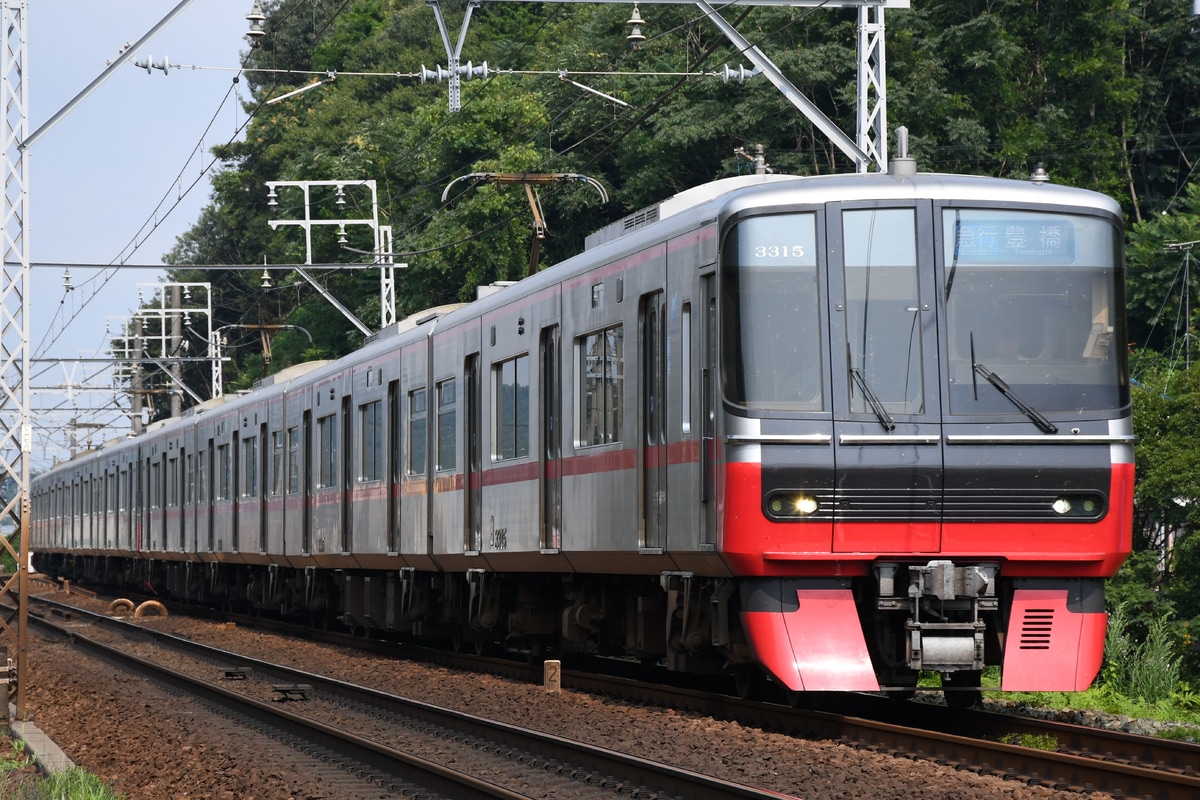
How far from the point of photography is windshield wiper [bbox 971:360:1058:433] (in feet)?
32.7

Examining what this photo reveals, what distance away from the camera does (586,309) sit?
42.0 ft

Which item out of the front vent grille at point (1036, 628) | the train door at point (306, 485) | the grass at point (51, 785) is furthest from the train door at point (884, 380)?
the train door at point (306, 485)

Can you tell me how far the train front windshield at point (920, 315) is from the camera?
32.9 feet

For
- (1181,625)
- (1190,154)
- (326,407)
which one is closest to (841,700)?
(1181,625)

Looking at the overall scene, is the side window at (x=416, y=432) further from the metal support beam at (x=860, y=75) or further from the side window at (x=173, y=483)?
the side window at (x=173, y=483)

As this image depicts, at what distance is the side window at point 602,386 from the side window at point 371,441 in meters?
6.44

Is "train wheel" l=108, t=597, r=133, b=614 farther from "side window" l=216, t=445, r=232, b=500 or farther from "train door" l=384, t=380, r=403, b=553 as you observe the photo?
"train door" l=384, t=380, r=403, b=553

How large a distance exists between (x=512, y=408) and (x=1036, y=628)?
18.6 ft

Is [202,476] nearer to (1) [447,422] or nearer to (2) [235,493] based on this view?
(2) [235,493]

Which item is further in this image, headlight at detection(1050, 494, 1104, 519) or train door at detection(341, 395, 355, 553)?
train door at detection(341, 395, 355, 553)

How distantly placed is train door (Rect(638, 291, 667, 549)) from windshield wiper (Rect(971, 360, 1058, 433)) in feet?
6.89

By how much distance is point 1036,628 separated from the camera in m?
10.0

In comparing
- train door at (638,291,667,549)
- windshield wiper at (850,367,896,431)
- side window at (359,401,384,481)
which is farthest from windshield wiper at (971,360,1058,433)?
side window at (359,401,384,481)

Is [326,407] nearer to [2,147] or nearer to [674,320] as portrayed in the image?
[2,147]
